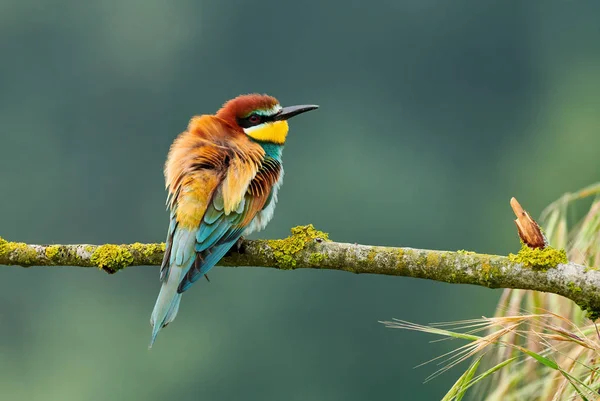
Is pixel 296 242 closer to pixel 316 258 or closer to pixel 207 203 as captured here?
pixel 316 258

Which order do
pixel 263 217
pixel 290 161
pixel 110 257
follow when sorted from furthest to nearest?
pixel 290 161 → pixel 263 217 → pixel 110 257

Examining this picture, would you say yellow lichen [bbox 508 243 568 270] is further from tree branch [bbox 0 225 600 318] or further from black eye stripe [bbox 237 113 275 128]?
black eye stripe [bbox 237 113 275 128]

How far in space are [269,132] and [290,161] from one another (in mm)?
22348

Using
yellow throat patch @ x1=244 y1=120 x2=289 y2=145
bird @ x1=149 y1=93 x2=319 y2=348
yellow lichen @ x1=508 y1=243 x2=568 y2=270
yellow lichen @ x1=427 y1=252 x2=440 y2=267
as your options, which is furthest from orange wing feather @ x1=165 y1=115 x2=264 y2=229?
yellow lichen @ x1=508 y1=243 x2=568 y2=270

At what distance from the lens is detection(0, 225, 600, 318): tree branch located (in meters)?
1.83

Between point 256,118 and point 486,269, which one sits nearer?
point 486,269

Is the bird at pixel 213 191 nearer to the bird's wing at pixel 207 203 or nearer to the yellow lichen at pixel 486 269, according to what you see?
the bird's wing at pixel 207 203

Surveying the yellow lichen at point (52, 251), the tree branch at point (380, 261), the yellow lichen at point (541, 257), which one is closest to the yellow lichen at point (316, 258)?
the tree branch at point (380, 261)

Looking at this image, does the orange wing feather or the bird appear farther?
the orange wing feather

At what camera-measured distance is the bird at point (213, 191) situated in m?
2.30

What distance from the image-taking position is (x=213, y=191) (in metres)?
2.43

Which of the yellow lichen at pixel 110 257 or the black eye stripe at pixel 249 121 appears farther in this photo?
the black eye stripe at pixel 249 121

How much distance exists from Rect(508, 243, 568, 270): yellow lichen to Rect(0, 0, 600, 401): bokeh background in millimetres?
16197

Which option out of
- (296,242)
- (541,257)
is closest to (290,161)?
(296,242)
